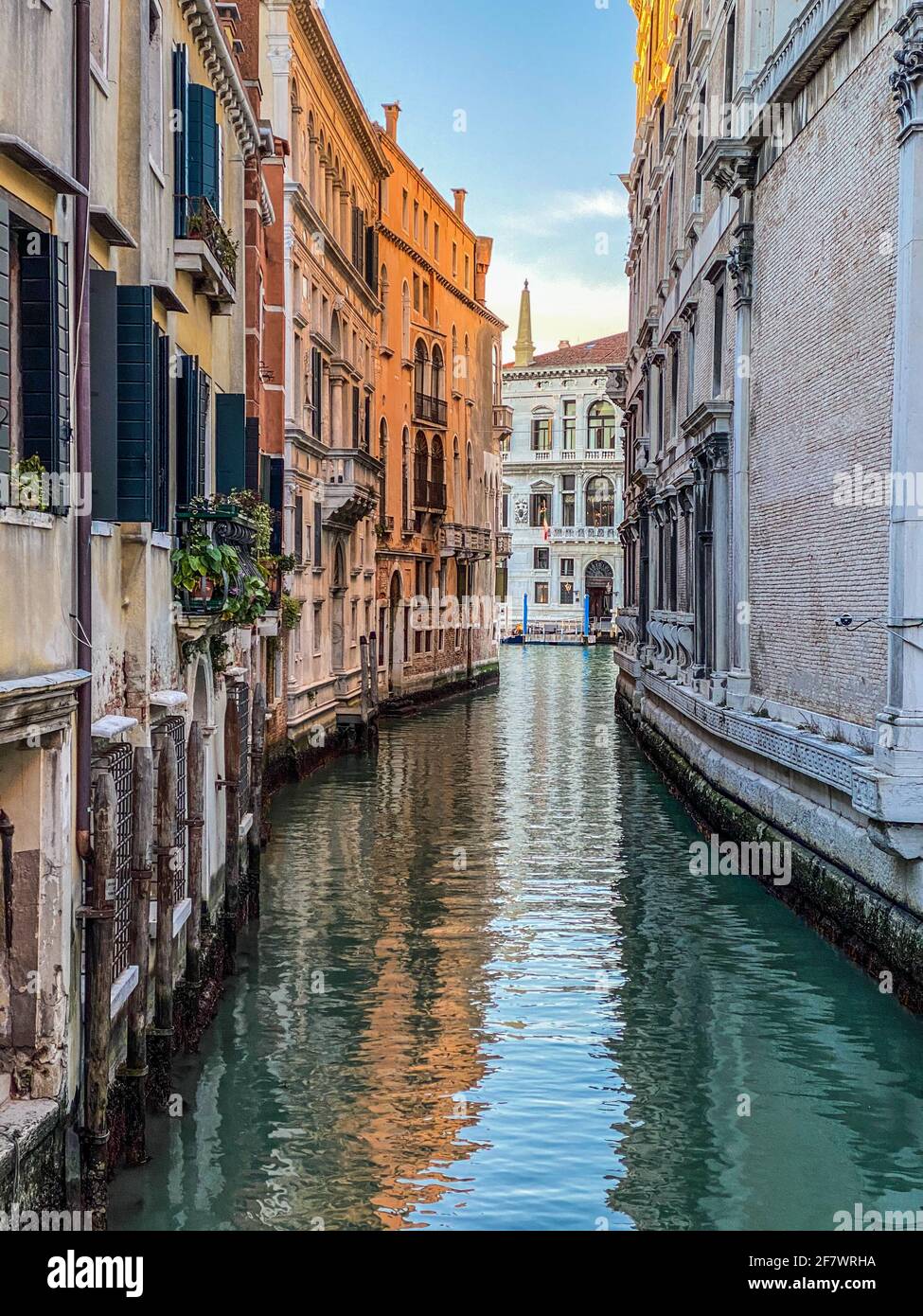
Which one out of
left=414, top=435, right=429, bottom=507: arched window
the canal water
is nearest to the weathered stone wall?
the canal water

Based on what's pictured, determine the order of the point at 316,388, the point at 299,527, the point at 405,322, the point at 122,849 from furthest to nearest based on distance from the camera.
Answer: the point at 405,322
the point at 316,388
the point at 299,527
the point at 122,849

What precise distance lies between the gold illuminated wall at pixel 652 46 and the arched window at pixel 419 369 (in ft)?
26.3

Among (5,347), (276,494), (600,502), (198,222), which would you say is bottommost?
(5,347)

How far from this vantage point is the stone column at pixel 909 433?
34.1 ft

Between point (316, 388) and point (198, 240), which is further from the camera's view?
point (316, 388)

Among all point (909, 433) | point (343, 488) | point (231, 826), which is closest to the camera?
point (909, 433)

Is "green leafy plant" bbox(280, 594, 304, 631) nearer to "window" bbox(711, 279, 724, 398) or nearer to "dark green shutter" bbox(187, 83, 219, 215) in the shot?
"window" bbox(711, 279, 724, 398)

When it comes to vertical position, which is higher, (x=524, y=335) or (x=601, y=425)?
(x=524, y=335)

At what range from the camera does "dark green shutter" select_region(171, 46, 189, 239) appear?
10.7 m

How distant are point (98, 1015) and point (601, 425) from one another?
70.2 metres

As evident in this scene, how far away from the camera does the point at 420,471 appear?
41.6 meters

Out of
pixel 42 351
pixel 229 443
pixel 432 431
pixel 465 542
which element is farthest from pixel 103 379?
pixel 465 542

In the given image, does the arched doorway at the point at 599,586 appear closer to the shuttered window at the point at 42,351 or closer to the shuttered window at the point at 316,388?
the shuttered window at the point at 316,388

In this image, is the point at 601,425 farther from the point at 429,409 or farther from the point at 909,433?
the point at 909,433
